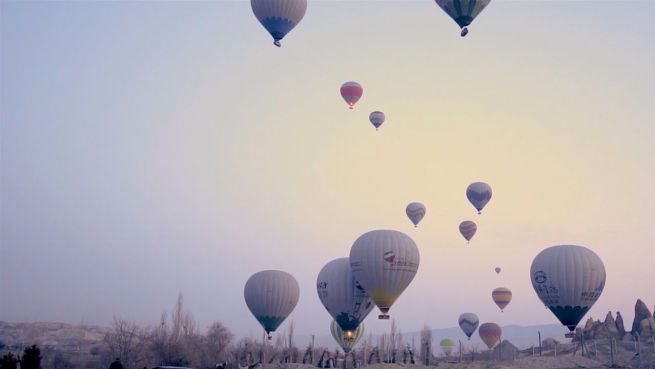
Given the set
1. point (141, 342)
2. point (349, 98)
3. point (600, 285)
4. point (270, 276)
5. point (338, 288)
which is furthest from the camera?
point (141, 342)

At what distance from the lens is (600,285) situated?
123 feet

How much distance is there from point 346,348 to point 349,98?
778 inches

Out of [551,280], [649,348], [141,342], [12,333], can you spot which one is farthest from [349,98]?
[12,333]

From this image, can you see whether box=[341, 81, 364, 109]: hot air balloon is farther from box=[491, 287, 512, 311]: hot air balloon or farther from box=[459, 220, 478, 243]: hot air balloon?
box=[491, 287, 512, 311]: hot air balloon

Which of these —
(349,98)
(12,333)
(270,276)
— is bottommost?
(12,333)

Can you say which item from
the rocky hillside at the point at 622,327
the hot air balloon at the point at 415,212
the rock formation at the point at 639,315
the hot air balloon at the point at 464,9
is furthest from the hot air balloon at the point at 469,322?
the hot air balloon at the point at 464,9

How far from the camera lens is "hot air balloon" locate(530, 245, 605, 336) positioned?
Answer: 37031mm

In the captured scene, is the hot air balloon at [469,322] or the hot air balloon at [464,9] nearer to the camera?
the hot air balloon at [464,9]

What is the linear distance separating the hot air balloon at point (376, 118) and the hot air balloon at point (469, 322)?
1456 inches

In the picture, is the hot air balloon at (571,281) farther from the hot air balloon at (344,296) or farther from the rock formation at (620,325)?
the rock formation at (620,325)

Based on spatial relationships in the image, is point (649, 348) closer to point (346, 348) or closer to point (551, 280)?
point (551, 280)

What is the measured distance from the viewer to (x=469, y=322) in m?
80.2

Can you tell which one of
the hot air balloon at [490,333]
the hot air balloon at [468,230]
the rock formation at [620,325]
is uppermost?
the hot air balloon at [468,230]

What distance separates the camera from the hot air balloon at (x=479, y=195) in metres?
54.1
